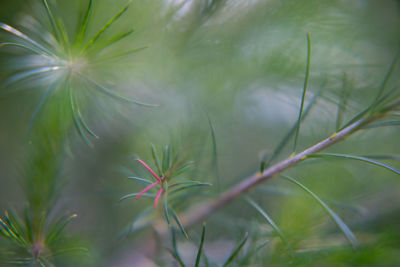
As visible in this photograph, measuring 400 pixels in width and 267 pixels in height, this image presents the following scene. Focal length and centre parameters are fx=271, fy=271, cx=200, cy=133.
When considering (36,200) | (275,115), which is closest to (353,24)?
(275,115)

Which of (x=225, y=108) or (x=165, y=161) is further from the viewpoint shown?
(x=225, y=108)

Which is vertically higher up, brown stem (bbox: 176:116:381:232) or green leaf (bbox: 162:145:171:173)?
green leaf (bbox: 162:145:171:173)

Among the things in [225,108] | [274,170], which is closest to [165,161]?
[274,170]

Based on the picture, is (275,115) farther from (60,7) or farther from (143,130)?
(60,7)

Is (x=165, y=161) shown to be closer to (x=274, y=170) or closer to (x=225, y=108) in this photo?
(x=274, y=170)

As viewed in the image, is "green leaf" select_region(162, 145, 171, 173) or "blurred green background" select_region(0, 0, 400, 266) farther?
"blurred green background" select_region(0, 0, 400, 266)

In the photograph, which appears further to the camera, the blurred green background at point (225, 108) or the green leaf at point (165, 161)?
the blurred green background at point (225, 108)

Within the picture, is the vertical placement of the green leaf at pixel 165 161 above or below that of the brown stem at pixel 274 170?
above

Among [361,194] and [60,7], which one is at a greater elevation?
[60,7]
